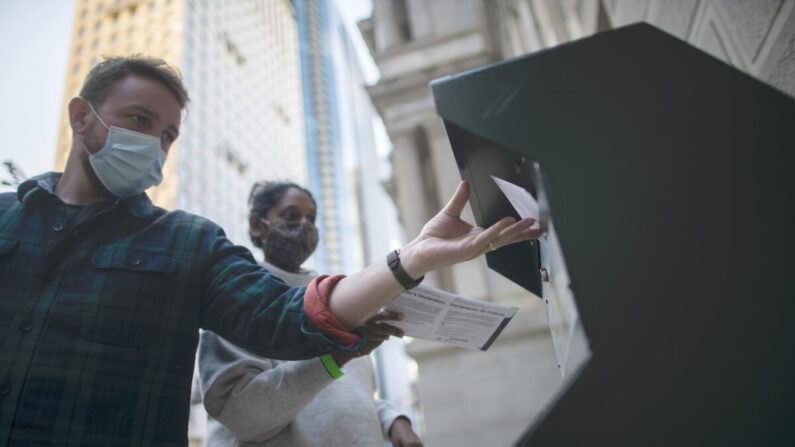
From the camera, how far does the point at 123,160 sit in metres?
1.61

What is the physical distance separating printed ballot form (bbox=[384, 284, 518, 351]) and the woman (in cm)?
6

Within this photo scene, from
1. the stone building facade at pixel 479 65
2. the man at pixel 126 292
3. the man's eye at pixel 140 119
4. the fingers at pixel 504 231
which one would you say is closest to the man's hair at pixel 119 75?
the man at pixel 126 292

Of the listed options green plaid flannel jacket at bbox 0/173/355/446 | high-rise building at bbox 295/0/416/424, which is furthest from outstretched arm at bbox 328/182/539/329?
high-rise building at bbox 295/0/416/424

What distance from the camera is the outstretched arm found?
1.23 m

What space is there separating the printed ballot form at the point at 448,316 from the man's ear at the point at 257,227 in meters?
1.15

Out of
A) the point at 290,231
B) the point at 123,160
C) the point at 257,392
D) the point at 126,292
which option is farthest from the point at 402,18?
the point at 126,292

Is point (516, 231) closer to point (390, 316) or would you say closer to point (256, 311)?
point (390, 316)

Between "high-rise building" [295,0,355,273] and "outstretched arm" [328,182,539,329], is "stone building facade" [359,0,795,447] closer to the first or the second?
"outstretched arm" [328,182,539,329]

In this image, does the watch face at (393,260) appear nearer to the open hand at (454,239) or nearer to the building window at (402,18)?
the open hand at (454,239)

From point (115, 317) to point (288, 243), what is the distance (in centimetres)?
111

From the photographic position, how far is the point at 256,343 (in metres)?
1.38

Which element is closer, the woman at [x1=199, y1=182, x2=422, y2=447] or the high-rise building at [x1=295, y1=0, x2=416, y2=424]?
the woman at [x1=199, y1=182, x2=422, y2=447]

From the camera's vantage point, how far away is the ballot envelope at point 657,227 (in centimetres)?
75

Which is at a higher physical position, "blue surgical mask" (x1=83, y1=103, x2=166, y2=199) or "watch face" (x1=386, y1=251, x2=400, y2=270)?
"blue surgical mask" (x1=83, y1=103, x2=166, y2=199)
